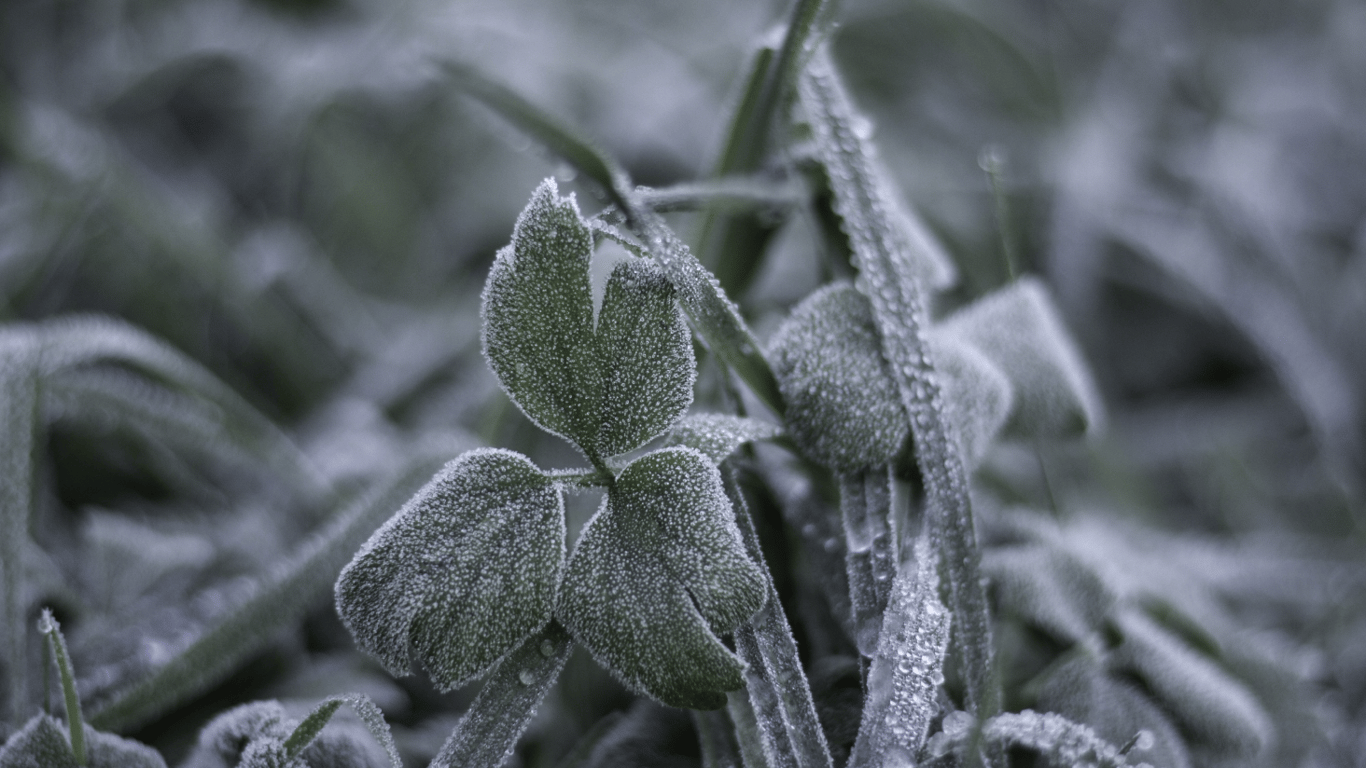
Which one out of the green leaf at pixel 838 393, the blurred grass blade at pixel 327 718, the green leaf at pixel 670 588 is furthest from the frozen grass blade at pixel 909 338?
the blurred grass blade at pixel 327 718

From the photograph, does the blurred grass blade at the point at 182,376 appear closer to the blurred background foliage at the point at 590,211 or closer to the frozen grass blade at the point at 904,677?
the blurred background foliage at the point at 590,211

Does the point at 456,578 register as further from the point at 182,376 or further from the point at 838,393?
the point at 182,376

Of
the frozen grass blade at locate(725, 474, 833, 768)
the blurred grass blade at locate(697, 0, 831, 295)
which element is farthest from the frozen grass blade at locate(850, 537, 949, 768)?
the blurred grass blade at locate(697, 0, 831, 295)

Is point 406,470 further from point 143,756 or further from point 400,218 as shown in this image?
point 400,218

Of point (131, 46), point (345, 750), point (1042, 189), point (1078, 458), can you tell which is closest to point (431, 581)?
point (345, 750)

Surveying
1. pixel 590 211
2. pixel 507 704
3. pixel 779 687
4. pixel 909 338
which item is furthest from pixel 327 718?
pixel 590 211

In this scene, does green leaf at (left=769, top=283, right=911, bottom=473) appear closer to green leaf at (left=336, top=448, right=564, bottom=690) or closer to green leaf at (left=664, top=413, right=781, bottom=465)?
green leaf at (left=664, top=413, right=781, bottom=465)
